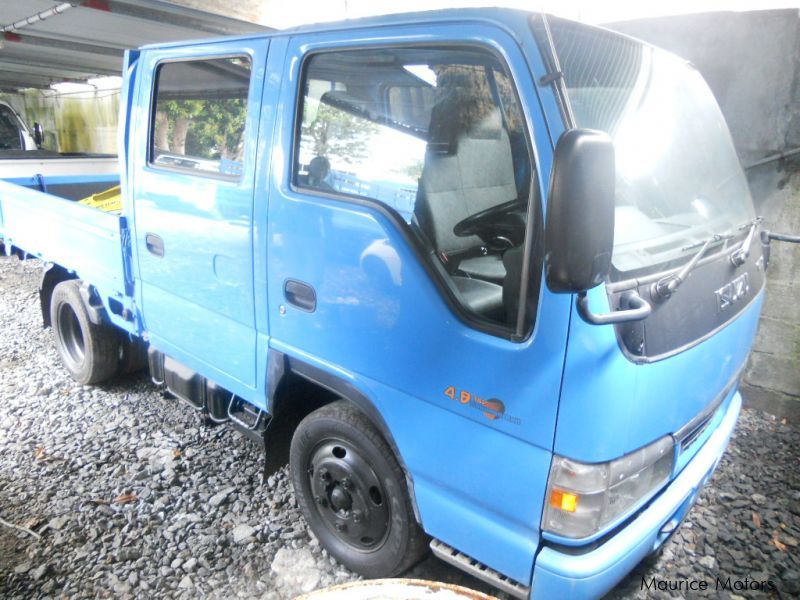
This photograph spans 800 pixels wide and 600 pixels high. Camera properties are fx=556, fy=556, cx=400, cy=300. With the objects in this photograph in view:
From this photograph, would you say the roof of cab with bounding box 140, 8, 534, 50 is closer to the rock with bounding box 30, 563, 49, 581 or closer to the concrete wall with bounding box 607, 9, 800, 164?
the rock with bounding box 30, 563, 49, 581

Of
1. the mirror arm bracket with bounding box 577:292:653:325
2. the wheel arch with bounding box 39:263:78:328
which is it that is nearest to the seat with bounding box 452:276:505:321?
the mirror arm bracket with bounding box 577:292:653:325

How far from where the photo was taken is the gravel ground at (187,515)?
2500 millimetres

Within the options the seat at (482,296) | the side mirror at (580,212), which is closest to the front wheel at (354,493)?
the seat at (482,296)

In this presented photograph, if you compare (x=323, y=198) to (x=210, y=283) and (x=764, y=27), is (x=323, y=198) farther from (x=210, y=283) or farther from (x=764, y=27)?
(x=764, y=27)

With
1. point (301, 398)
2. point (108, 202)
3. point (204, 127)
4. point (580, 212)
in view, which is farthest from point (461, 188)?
point (108, 202)

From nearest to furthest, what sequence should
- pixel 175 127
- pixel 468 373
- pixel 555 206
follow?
1. pixel 555 206
2. pixel 468 373
3. pixel 175 127

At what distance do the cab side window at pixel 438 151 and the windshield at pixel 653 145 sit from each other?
11.4 inches

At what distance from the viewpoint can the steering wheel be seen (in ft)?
6.30

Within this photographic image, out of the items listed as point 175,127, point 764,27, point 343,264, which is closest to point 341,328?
point 343,264

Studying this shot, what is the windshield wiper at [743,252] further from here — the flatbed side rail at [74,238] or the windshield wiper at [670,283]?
the flatbed side rail at [74,238]

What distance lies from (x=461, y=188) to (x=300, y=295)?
772 mm

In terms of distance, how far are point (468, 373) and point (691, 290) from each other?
770mm

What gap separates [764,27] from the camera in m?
3.76

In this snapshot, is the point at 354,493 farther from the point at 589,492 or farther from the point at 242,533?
the point at 589,492
